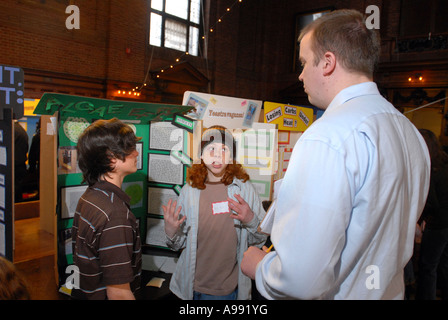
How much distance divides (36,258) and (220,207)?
2.85 meters

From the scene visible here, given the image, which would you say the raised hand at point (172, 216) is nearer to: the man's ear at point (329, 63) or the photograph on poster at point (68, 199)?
the photograph on poster at point (68, 199)

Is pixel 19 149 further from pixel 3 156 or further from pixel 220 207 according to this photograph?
pixel 220 207

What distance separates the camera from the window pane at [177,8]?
9.51m

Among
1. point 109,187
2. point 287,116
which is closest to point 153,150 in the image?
point 109,187

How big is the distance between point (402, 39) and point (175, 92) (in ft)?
22.3

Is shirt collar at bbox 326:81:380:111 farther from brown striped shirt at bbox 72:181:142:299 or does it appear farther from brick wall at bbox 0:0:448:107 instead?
brick wall at bbox 0:0:448:107

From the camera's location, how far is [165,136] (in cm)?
327

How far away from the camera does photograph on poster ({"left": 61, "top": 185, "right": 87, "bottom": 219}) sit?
2816mm

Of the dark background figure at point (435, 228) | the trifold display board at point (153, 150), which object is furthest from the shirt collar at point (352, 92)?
the dark background figure at point (435, 228)

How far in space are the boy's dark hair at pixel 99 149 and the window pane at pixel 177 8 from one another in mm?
8718

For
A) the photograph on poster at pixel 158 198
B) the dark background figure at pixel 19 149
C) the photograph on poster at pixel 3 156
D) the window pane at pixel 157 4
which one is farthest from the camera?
the window pane at pixel 157 4

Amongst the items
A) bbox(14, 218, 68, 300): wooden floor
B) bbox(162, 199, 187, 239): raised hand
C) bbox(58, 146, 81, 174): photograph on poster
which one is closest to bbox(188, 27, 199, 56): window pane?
bbox(14, 218, 68, 300): wooden floor

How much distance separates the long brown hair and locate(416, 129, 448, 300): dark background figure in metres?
1.65

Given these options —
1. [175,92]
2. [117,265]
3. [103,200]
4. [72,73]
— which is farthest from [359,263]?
[175,92]
